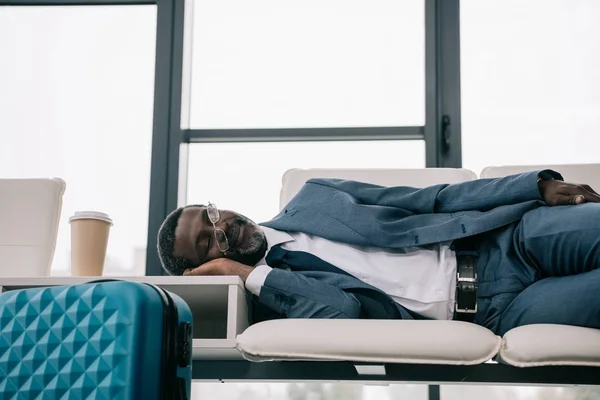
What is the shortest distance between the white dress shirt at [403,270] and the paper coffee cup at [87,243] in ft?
1.92

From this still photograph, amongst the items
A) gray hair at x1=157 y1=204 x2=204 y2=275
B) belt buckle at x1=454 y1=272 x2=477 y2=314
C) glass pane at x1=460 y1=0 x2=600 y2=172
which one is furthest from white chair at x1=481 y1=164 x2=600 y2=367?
glass pane at x1=460 y1=0 x2=600 y2=172

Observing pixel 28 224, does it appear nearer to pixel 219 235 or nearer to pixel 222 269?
pixel 219 235

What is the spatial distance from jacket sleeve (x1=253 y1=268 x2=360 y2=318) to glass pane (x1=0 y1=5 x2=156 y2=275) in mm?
1244

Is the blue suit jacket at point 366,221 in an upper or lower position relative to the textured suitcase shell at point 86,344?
upper

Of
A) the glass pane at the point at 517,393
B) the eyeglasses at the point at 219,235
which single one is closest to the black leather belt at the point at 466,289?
the eyeglasses at the point at 219,235

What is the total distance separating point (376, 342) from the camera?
1.67m

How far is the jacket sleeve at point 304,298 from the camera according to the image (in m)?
1.84

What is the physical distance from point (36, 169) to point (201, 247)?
4.37 feet

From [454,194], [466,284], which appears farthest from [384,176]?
[466,284]

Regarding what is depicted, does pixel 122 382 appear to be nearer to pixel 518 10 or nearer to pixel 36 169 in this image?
pixel 36 169

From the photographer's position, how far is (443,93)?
304 cm

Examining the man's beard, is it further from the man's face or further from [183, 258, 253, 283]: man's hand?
[183, 258, 253, 283]: man's hand

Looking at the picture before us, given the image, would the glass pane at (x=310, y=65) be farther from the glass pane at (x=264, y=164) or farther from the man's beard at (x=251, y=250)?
the man's beard at (x=251, y=250)

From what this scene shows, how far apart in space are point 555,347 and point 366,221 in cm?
61
